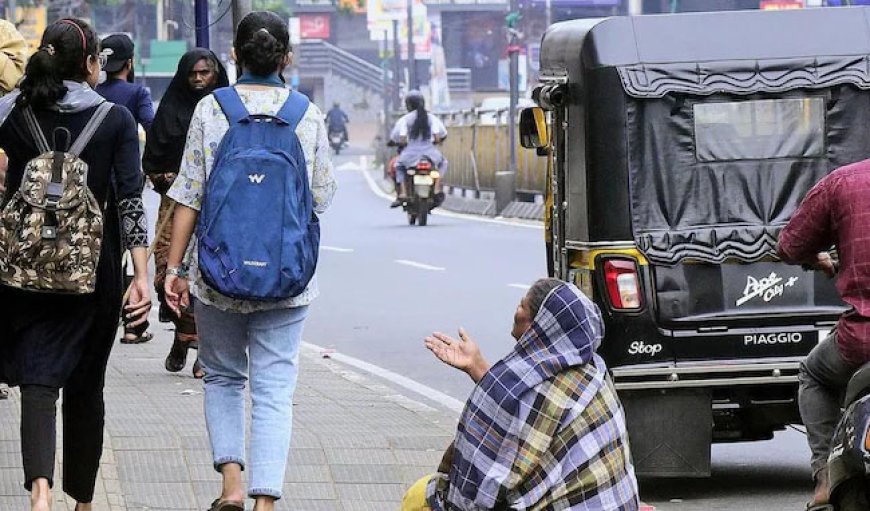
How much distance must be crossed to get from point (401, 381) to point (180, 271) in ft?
19.8

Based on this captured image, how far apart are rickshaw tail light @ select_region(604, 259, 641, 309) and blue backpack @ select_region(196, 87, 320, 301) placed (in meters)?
2.18

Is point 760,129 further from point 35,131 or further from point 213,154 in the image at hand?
point 35,131

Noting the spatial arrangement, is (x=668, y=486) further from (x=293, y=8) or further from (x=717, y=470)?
(x=293, y=8)

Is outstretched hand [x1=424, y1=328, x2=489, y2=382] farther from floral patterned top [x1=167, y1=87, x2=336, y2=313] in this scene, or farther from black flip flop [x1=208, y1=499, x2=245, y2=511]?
black flip flop [x1=208, y1=499, x2=245, y2=511]

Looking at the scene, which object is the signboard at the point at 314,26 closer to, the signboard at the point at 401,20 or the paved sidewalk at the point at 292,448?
the signboard at the point at 401,20

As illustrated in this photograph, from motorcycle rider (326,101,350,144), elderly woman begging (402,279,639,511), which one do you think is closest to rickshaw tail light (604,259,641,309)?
elderly woman begging (402,279,639,511)

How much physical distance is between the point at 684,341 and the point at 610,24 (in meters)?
1.33

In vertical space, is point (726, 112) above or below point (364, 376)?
above

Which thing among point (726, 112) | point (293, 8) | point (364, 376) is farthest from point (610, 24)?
→ point (293, 8)

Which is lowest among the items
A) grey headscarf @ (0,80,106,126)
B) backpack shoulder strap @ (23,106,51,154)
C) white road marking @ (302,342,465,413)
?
white road marking @ (302,342,465,413)

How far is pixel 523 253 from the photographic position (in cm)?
2384

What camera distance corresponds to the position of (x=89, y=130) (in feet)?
21.7

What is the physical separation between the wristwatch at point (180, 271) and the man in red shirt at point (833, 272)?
1.96 meters

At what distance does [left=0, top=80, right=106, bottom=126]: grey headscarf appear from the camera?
6.65 metres
